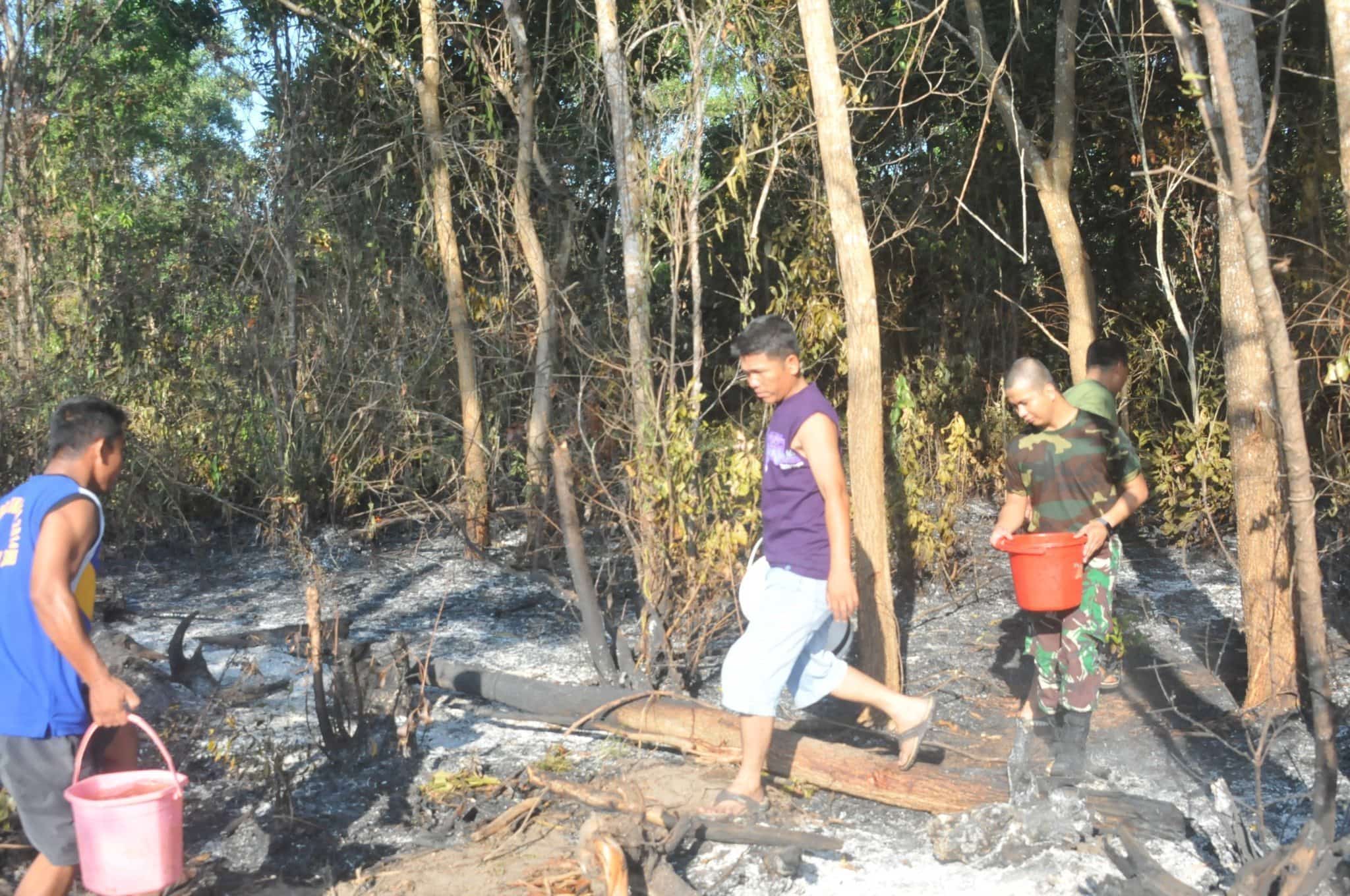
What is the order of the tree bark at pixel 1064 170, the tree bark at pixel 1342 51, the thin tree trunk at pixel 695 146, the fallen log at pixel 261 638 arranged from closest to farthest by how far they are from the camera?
1. the tree bark at pixel 1342 51
2. the thin tree trunk at pixel 695 146
3. the fallen log at pixel 261 638
4. the tree bark at pixel 1064 170

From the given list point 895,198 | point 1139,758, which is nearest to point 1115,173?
point 895,198

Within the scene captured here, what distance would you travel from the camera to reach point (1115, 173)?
1052cm

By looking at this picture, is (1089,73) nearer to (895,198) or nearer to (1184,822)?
(895,198)

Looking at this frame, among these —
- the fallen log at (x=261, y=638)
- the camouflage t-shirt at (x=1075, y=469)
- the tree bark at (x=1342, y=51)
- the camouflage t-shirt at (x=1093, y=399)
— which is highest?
the tree bark at (x=1342, y=51)

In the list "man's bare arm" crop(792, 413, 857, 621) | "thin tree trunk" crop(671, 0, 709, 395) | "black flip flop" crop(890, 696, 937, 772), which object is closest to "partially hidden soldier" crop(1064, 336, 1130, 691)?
"black flip flop" crop(890, 696, 937, 772)

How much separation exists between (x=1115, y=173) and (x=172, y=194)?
29.9 feet

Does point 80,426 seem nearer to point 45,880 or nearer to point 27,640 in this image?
point 27,640

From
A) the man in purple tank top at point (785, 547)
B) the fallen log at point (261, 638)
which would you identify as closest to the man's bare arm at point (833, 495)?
the man in purple tank top at point (785, 547)

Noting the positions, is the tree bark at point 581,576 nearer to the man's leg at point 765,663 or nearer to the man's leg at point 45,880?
the man's leg at point 765,663

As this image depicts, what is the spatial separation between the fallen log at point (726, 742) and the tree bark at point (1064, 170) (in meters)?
3.31

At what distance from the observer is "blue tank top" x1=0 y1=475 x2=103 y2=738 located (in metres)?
3.07

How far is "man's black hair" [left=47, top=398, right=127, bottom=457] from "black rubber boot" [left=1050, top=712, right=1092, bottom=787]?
11.5 feet

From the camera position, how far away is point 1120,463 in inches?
183

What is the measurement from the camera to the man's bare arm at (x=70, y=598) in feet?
9.77
